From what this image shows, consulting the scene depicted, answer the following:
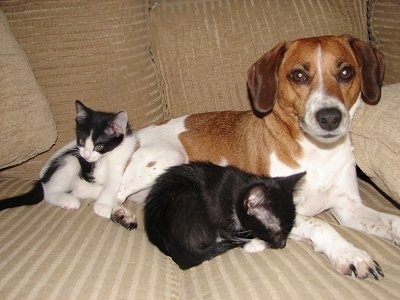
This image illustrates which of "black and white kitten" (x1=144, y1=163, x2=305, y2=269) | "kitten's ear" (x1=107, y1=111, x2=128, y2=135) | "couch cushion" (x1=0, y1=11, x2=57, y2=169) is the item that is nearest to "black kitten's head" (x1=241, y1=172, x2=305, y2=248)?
"black and white kitten" (x1=144, y1=163, x2=305, y2=269)

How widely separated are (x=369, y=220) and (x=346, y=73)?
0.78 meters

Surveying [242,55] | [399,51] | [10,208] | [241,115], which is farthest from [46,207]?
[399,51]

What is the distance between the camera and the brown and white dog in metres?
2.01

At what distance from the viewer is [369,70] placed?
2.22m

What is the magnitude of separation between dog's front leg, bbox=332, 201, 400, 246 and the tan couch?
0.34 feet

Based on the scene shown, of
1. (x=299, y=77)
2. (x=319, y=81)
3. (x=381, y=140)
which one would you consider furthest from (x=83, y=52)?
(x=381, y=140)

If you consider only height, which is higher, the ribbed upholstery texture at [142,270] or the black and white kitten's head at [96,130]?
the black and white kitten's head at [96,130]

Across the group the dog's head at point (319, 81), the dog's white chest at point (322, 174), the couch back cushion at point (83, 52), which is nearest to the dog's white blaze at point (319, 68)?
the dog's head at point (319, 81)

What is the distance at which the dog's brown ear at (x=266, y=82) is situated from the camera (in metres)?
2.26

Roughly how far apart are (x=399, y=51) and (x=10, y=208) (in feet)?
8.48

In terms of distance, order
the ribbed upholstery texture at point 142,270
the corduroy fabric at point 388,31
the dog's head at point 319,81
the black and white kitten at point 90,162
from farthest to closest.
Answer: the corduroy fabric at point 388,31 < the black and white kitten at point 90,162 < the dog's head at point 319,81 < the ribbed upholstery texture at point 142,270

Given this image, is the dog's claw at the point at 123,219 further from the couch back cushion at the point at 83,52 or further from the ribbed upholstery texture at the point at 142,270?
the couch back cushion at the point at 83,52

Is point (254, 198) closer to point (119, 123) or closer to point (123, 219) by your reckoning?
point (123, 219)

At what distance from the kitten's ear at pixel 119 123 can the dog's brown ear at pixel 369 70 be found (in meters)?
1.39
